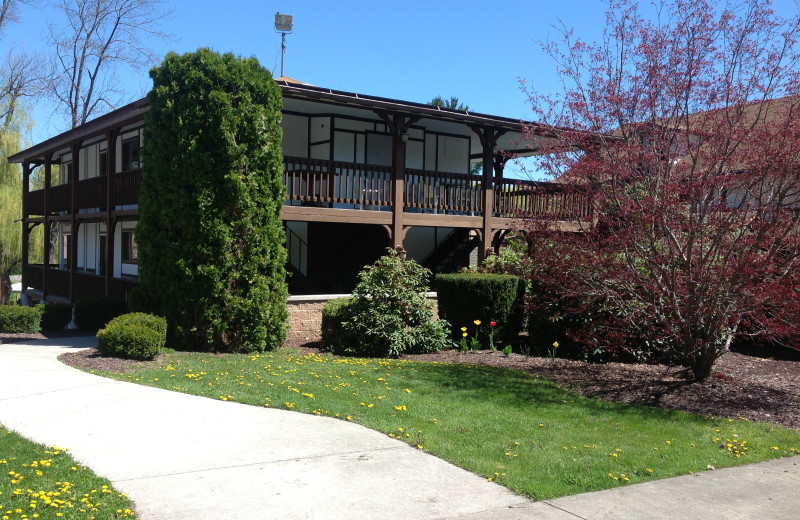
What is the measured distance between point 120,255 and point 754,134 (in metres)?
18.8

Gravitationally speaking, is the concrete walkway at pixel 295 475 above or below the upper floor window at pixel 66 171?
below

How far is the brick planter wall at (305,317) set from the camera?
15.5 m

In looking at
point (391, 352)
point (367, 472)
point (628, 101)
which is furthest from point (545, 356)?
point (367, 472)

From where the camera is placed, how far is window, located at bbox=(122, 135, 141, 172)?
21.2 meters

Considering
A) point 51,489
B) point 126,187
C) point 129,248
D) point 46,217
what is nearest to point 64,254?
point 46,217

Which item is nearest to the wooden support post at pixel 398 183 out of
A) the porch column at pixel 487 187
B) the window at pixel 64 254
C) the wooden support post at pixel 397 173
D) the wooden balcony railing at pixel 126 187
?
the wooden support post at pixel 397 173

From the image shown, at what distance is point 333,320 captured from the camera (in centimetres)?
1422

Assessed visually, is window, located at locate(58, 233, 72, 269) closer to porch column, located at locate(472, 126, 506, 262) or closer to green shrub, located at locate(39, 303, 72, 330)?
green shrub, located at locate(39, 303, 72, 330)

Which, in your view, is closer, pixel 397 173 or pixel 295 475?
pixel 295 475

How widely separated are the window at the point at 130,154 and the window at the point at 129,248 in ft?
6.62

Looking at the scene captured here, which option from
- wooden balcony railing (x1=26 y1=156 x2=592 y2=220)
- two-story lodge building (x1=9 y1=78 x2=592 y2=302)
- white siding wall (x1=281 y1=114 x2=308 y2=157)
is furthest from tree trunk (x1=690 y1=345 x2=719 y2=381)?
white siding wall (x1=281 y1=114 x2=308 y2=157)

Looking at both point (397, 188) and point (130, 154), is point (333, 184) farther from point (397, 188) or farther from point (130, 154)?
point (130, 154)

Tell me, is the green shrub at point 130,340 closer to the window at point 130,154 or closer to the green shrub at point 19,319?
the green shrub at point 19,319

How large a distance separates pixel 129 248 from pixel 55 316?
4019 mm
